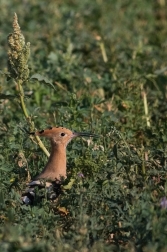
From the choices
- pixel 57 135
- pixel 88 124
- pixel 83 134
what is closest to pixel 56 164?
pixel 57 135

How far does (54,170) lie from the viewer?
5.87 meters

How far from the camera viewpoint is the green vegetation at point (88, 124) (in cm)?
498

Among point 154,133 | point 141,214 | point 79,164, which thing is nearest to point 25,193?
point 79,164

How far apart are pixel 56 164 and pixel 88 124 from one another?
131cm

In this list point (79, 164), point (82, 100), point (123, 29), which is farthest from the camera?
point (123, 29)

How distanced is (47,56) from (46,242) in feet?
14.8

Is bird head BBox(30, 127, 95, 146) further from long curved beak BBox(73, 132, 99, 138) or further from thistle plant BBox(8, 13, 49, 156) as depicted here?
thistle plant BBox(8, 13, 49, 156)

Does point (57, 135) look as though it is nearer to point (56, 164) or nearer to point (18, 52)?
point (56, 164)

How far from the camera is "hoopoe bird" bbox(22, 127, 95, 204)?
5637mm

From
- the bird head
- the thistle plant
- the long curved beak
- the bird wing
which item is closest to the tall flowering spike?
the thistle plant

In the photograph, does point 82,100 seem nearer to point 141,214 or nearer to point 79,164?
point 79,164

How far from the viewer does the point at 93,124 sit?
6953 millimetres

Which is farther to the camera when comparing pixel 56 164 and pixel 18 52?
pixel 18 52

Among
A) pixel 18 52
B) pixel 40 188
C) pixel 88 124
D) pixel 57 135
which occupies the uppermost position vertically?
pixel 18 52
